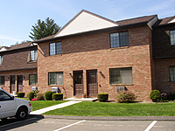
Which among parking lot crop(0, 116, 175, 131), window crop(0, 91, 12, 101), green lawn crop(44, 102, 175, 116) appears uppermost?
window crop(0, 91, 12, 101)

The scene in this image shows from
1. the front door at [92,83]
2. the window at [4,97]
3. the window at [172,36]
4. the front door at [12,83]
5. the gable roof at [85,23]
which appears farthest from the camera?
the front door at [12,83]

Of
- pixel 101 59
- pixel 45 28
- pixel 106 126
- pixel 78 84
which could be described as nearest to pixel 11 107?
pixel 106 126

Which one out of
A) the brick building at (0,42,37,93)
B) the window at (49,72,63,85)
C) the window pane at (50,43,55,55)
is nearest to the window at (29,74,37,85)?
the brick building at (0,42,37,93)

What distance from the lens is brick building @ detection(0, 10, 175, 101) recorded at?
603 inches

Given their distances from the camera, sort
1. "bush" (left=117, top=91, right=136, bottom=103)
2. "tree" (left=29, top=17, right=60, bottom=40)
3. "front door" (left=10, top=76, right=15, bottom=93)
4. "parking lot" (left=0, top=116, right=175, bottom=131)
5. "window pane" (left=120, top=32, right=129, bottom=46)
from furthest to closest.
→ 1. "tree" (left=29, top=17, right=60, bottom=40)
2. "front door" (left=10, top=76, right=15, bottom=93)
3. "window pane" (left=120, top=32, right=129, bottom=46)
4. "bush" (left=117, top=91, right=136, bottom=103)
5. "parking lot" (left=0, top=116, right=175, bottom=131)

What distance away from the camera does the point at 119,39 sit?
1630cm

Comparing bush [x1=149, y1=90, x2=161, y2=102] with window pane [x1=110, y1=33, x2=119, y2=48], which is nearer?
bush [x1=149, y1=90, x2=161, y2=102]

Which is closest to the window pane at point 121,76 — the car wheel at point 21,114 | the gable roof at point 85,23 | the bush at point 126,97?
the bush at point 126,97

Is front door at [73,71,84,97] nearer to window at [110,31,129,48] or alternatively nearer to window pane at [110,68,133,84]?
window pane at [110,68,133,84]

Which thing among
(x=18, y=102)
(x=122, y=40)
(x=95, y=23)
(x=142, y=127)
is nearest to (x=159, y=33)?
(x=122, y=40)

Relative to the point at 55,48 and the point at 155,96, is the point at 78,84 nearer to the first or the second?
the point at 55,48

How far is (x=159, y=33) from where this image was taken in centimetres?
1650

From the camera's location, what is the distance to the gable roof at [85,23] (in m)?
17.0

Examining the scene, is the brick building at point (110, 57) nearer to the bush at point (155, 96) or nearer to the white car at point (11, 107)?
the bush at point (155, 96)
